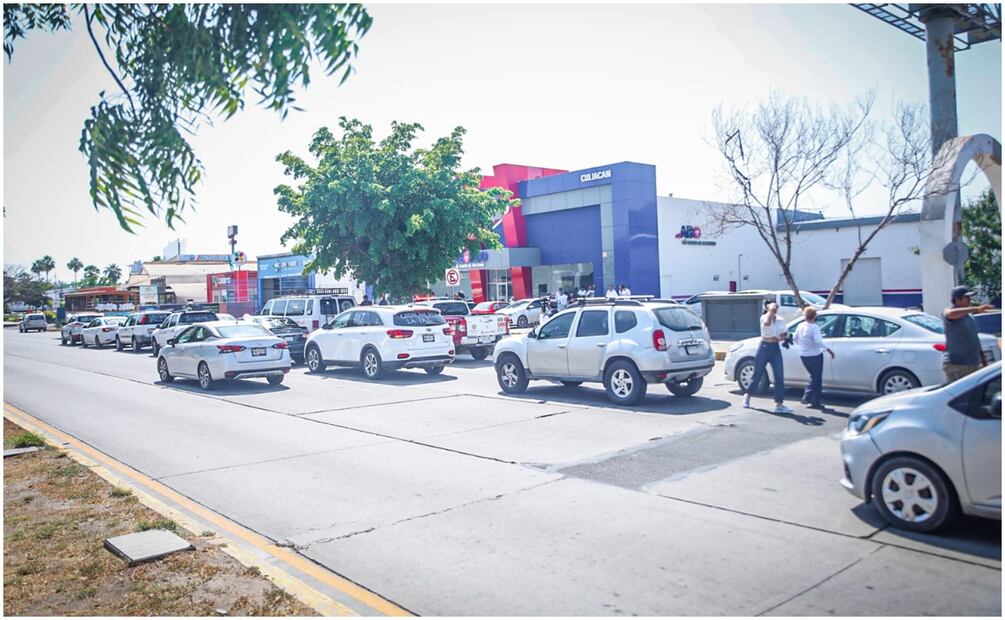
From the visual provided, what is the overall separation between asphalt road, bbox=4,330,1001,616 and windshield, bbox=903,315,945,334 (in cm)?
162

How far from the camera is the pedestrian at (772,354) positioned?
1140 centimetres

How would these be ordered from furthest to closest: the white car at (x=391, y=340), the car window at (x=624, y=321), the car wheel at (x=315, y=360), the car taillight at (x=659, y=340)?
the car wheel at (x=315, y=360), the white car at (x=391, y=340), the car window at (x=624, y=321), the car taillight at (x=659, y=340)

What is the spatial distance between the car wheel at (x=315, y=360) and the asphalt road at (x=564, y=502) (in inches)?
206

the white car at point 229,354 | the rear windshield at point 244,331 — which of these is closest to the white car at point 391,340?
the white car at point 229,354

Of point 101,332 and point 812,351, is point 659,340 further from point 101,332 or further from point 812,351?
point 101,332

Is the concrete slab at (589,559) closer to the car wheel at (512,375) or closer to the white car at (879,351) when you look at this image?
the white car at (879,351)

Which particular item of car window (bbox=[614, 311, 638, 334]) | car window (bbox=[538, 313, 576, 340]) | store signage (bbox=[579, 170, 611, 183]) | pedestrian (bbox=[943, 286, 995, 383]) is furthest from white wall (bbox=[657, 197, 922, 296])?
pedestrian (bbox=[943, 286, 995, 383])

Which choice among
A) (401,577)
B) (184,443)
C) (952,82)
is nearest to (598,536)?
(401,577)

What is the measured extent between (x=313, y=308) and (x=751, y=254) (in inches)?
1302

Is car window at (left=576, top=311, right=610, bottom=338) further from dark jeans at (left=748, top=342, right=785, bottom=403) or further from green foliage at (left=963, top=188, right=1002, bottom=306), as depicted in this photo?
green foliage at (left=963, top=188, right=1002, bottom=306)

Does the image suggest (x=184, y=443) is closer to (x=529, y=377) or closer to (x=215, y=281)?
(x=529, y=377)

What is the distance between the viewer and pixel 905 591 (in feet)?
15.5

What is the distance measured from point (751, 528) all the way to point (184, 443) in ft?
26.0

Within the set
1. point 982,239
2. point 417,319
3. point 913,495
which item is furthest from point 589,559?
point 982,239
